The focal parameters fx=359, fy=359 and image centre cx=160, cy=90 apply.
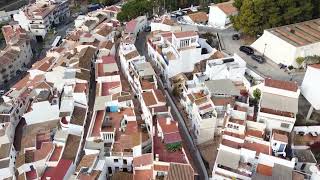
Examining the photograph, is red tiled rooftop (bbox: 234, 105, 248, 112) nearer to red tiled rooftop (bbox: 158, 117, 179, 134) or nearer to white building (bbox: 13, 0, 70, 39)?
red tiled rooftop (bbox: 158, 117, 179, 134)

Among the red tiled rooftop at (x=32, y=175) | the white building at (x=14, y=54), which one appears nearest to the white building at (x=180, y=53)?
the red tiled rooftop at (x=32, y=175)

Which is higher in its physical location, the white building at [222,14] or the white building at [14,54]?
the white building at [222,14]

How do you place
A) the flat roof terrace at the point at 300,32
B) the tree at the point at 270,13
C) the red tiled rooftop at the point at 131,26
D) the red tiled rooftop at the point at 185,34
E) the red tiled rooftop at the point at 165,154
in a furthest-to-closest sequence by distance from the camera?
1. the red tiled rooftop at the point at 131,26
2. the tree at the point at 270,13
3. the red tiled rooftop at the point at 185,34
4. the flat roof terrace at the point at 300,32
5. the red tiled rooftop at the point at 165,154

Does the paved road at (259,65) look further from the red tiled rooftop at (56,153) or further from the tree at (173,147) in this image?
the red tiled rooftop at (56,153)

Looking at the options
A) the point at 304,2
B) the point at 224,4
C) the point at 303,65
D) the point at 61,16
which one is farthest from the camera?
the point at 61,16

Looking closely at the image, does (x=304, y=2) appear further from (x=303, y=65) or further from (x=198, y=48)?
(x=198, y=48)

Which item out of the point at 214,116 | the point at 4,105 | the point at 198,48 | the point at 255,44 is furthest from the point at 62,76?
the point at 255,44
